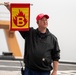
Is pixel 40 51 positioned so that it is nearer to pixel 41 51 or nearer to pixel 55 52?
pixel 41 51

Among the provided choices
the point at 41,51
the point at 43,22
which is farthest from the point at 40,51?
the point at 43,22

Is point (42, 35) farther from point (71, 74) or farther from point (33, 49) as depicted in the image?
point (71, 74)

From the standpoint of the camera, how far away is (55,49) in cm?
342

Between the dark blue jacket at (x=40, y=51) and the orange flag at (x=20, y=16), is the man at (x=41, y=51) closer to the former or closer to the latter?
the dark blue jacket at (x=40, y=51)

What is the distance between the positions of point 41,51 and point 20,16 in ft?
1.93

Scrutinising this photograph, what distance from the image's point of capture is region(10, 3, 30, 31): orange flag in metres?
3.62

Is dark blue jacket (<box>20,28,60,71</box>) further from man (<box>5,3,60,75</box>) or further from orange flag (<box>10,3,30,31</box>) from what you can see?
orange flag (<box>10,3,30,31</box>)

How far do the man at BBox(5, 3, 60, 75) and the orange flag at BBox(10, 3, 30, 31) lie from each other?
253 mm

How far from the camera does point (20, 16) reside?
362 cm

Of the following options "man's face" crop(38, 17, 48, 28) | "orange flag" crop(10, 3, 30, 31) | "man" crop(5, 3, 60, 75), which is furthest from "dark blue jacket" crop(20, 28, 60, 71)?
"orange flag" crop(10, 3, 30, 31)

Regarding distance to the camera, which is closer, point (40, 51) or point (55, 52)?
point (40, 51)

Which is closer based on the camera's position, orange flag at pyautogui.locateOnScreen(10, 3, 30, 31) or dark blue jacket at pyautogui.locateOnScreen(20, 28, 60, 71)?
dark blue jacket at pyautogui.locateOnScreen(20, 28, 60, 71)

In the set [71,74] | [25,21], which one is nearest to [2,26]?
[71,74]

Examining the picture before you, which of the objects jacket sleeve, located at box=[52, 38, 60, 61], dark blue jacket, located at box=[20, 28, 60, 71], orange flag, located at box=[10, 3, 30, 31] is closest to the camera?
dark blue jacket, located at box=[20, 28, 60, 71]
